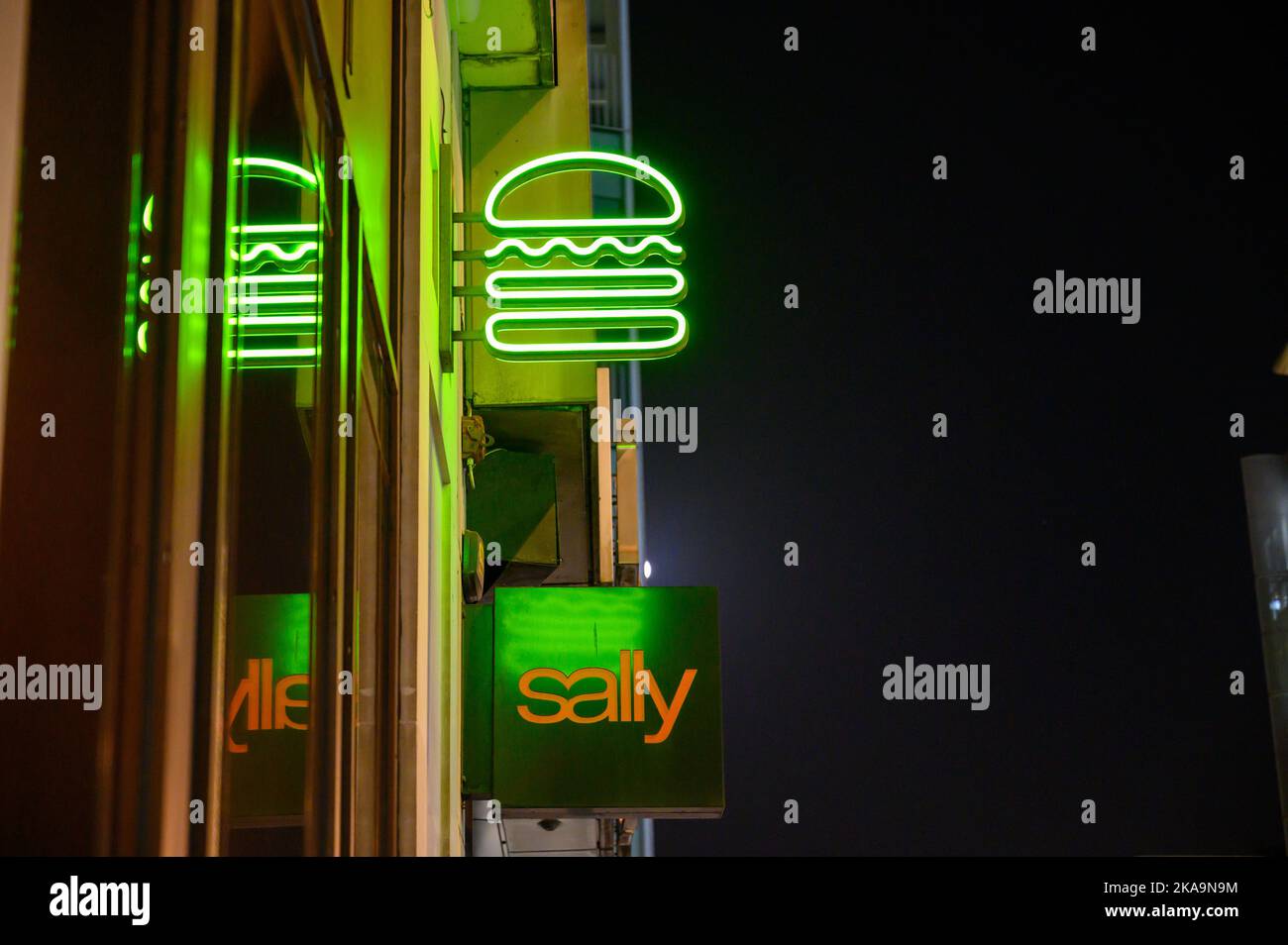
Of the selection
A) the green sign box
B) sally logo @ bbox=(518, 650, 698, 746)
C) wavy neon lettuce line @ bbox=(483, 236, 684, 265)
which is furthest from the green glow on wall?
sally logo @ bbox=(518, 650, 698, 746)

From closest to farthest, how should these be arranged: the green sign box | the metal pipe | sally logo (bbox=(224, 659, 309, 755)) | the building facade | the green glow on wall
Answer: the building facade < sally logo (bbox=(224, 659, 309, 755)) < the green glow on wall < the green sign box < the metal pipe

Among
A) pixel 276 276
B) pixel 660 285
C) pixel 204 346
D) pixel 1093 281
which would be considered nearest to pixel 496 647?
pixel 660 285

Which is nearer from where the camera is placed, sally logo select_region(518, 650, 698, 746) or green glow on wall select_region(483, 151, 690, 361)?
green glow on wall select_region(483, 151, 690, 361)

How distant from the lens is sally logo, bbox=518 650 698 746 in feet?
27.5

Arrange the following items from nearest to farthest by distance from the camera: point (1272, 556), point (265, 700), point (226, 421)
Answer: point (226, 421), point (265, 700), point (1272, 556)

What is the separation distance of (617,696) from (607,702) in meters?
0.06

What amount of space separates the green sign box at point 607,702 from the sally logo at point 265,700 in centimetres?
458

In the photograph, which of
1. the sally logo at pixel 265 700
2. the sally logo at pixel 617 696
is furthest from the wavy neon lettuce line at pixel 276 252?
the sally logo at pixel 617 696

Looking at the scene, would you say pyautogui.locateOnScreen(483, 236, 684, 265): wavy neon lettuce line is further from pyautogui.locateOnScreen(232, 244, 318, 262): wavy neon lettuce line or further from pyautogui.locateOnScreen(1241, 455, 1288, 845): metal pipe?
pyautogui.locateOnScreen(1241, 455, 1288, 845): metal pipe

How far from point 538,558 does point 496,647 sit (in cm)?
390

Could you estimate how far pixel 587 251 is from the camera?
7.68 metres

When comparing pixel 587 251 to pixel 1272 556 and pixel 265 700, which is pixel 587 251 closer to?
pixel 265 700

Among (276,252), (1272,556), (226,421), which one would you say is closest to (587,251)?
(276,252)
